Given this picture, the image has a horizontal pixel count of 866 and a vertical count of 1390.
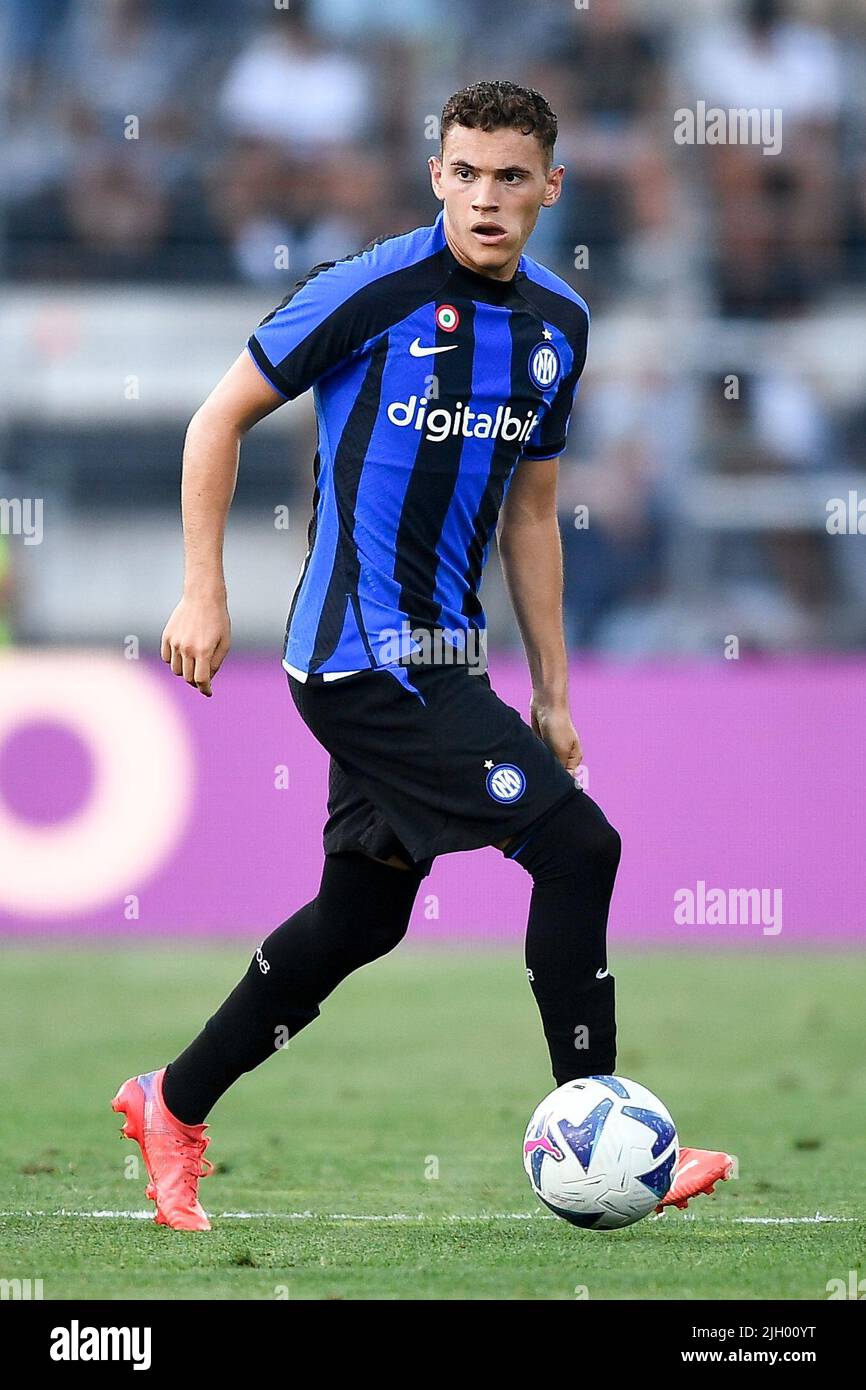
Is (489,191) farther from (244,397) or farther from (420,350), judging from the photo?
(244,397)

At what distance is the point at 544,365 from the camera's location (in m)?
4.30

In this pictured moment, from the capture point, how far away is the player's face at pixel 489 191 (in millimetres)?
4121

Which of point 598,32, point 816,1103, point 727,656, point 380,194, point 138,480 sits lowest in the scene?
point 816,1103

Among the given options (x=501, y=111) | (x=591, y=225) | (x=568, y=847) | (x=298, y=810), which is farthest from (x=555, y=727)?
(x=591, y=225)

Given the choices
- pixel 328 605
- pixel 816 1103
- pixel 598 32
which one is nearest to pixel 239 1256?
pixel 328 605

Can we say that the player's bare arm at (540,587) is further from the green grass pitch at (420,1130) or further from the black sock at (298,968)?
the green grass pitch at (420,1130)

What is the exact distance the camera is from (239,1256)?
3980 mm

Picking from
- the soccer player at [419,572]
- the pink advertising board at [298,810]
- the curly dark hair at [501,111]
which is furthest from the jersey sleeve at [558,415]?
the pink advertising board at [298,810]

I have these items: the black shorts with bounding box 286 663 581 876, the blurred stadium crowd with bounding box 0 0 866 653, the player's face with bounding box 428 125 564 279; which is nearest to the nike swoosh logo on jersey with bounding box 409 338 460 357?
the player's face with bounding box 428 125 564 279

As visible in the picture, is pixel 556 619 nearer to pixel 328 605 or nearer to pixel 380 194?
Answer: pixel 328 605

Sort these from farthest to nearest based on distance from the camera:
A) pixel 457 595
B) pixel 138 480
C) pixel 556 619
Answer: pixel 138 480, pixel 556 619, pixel 457 595

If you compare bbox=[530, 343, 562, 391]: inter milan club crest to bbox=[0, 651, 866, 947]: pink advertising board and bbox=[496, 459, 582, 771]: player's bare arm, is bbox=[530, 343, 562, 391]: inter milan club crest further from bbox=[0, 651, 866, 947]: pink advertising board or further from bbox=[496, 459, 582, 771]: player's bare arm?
bbox=[0, 651, 866, 947]: pink advertising board
